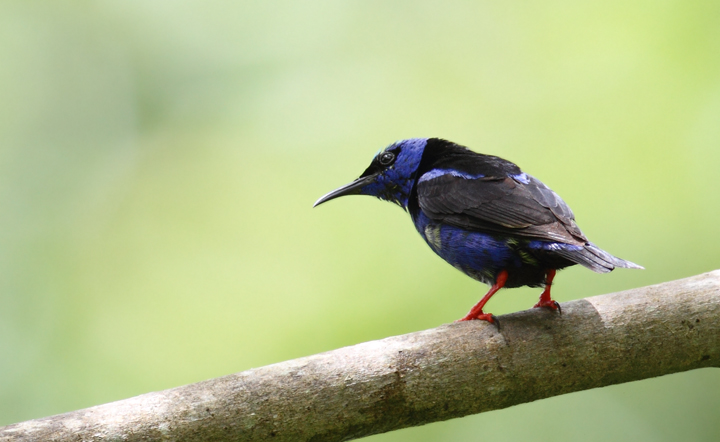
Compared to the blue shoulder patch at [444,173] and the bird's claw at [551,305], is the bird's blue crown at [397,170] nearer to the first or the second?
the blue shoulder patch at [444,173]

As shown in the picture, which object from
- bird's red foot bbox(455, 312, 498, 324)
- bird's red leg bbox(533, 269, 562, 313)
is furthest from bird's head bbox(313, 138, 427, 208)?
bird's red foot bbox(455, 312, 498, 324)

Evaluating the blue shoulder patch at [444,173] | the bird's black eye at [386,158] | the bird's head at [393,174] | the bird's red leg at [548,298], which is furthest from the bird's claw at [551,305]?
the bird's black eye at [386,158]

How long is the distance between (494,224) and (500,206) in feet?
0.37

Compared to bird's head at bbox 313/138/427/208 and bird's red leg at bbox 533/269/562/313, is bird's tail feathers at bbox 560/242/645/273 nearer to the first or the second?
bird's red leg at bbox 533/269/562/313

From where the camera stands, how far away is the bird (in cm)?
353

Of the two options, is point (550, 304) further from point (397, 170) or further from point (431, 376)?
point (397, 170)

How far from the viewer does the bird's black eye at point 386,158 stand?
4.79 m

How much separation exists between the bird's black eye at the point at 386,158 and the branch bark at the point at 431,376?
169 cm

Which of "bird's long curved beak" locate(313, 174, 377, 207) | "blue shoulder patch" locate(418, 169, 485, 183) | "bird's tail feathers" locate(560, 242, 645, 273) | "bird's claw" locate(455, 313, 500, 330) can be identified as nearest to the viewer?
"bird's tail feathers" locate(560, 242, 645, 273)

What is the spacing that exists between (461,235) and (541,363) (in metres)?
0.99

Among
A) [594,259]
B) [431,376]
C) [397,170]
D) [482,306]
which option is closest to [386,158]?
[397,170]

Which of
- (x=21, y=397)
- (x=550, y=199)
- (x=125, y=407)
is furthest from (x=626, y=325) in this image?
(x=21, y=397)

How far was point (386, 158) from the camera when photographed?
4.81m

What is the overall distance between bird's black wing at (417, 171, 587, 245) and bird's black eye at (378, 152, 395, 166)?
48cm
